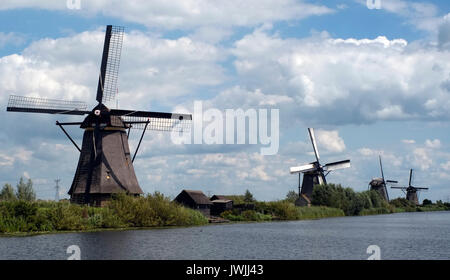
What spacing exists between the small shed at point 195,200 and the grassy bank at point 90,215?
29.0 ft

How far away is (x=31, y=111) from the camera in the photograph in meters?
45.5

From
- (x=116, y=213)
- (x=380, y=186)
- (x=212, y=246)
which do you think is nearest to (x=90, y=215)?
(x=116, y=213)

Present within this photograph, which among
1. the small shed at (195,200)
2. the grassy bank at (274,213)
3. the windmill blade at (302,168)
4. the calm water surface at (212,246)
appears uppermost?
the windmill blade at (302,168)

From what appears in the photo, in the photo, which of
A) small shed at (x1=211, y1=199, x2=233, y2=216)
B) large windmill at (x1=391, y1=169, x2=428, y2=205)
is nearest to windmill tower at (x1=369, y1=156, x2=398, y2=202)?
large windmill at (x1=391, y1=169, x2=428, y2=205)

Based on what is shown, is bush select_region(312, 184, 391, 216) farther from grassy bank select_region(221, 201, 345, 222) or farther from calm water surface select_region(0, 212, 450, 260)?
calm water surface select_region(0, 212, 450, 260)

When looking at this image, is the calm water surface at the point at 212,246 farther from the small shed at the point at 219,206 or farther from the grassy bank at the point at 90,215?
the small shed at the point at 219,206

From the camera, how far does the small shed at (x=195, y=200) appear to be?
58.6 metres

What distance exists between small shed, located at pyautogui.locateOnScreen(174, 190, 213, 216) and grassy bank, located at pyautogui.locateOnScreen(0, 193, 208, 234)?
29.0ft

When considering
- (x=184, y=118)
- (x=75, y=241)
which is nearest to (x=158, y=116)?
(x=184, y=118)

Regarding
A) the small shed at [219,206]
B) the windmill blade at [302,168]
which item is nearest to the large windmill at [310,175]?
the windmill blade at [302,168]

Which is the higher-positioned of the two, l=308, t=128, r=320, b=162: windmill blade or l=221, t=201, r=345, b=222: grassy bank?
l=308, t=128, r=320, b=162: windmill blade

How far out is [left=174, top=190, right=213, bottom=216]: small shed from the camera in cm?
5856
